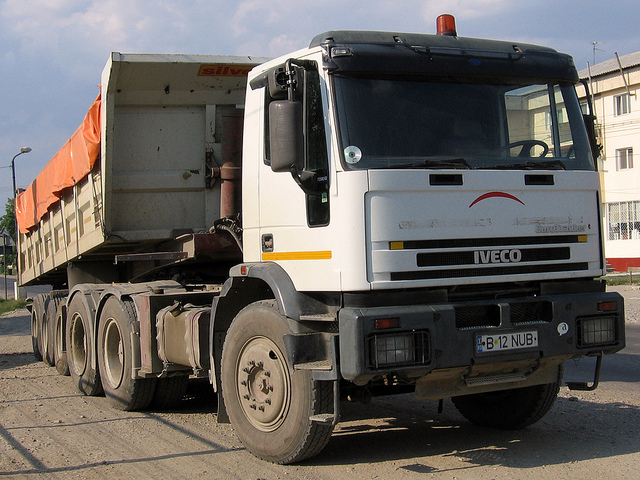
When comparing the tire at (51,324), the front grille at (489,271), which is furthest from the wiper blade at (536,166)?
the tire at (51,324)

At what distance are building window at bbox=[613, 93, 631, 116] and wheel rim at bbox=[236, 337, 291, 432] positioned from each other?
33.7 metres

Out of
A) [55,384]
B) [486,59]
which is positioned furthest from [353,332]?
[55,384]

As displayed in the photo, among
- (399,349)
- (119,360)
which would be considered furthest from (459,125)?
(119,360)

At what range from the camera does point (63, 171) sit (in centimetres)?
909

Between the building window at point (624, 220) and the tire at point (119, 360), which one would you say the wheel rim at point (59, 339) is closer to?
the tire at point (119, 360)

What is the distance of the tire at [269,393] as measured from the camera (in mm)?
4707

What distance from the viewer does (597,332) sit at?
16.3 ft

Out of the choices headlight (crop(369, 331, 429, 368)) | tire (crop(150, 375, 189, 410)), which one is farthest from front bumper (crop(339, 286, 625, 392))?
tire (crop(150, 375, 189, 410))

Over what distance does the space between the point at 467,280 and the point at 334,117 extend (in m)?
1.30

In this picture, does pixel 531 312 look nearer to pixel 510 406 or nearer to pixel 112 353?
pixel 510 406

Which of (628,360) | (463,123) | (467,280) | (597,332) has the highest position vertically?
(463,123)

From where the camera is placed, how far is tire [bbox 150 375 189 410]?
721cm

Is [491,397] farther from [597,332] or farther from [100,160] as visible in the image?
[100,160]

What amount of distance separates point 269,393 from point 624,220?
3295cm
